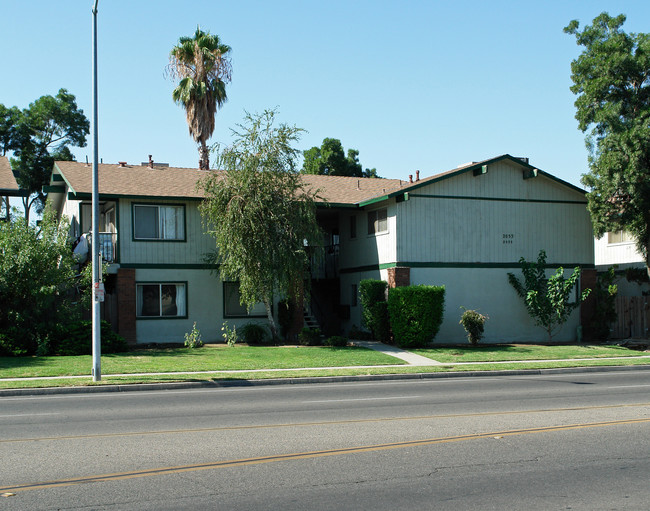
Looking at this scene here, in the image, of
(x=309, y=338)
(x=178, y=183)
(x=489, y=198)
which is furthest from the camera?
(x=489, y=198)

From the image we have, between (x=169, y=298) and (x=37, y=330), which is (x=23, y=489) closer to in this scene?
(x=37, y=330)

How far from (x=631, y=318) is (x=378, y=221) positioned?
11.1 meters

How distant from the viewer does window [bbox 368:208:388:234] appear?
2697 cm

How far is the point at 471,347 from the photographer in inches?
990

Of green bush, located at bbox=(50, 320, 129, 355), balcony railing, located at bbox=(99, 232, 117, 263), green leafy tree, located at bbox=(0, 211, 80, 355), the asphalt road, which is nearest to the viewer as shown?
the asphalt road

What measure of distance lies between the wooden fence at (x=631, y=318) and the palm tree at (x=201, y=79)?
21697 millimetres

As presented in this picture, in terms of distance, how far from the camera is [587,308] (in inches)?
1123

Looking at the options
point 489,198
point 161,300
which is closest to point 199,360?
point 161,300

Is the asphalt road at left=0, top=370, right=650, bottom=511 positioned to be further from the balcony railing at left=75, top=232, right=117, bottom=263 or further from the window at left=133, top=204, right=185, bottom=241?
the window at left=133, top=204, right=185, bottom=241

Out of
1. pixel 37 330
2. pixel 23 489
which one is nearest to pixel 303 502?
pixel 23 489

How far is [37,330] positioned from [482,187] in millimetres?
16864

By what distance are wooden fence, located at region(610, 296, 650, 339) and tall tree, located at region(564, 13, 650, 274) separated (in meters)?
2.53

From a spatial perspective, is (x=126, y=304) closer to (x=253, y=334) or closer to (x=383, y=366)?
(x=253, y=334)

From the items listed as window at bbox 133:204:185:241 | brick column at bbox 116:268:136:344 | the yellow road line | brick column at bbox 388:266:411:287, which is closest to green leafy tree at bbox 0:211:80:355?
brick column at bbox 116:268:136:344
